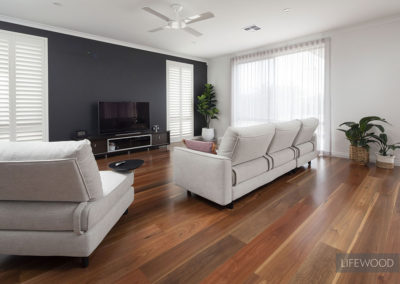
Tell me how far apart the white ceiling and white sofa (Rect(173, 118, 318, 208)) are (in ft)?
6.56

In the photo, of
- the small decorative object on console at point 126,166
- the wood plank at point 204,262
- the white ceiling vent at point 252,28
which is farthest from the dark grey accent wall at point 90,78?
the wood plank at point 204,262

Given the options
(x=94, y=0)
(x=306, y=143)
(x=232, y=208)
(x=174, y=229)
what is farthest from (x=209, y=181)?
(x=94, y=0)

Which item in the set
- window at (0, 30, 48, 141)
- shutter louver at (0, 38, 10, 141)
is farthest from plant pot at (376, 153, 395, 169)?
shutter louver at (0, 38, 10, 141)

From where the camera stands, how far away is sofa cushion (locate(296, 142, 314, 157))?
3.72 meters

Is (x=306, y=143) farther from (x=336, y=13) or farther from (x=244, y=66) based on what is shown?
(x=244, y=66)

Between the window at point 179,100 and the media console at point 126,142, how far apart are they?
2.68 ft

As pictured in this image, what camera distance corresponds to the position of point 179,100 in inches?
267

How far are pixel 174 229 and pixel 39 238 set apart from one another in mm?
997

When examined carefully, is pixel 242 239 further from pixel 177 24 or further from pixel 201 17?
pixel 177 24

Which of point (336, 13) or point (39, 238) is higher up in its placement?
point (336, 13)

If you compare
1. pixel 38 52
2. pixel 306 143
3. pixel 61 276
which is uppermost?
pixel 38 52

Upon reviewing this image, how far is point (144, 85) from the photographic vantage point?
5.95m

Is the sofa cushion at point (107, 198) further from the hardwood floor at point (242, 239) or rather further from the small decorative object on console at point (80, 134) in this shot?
the small decorative object on console at point (80, 134)

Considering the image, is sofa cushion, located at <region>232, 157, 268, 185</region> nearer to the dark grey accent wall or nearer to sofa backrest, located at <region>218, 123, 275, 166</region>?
sofa backrest, located at <region>218, 123, 275, 166</region>
